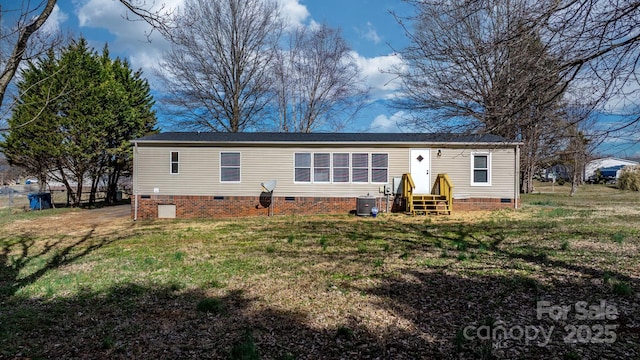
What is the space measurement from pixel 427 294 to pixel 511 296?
1.00 m

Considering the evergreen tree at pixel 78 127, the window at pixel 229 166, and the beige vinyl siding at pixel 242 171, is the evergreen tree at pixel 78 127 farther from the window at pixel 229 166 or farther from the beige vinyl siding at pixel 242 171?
the window at pixel 229 166

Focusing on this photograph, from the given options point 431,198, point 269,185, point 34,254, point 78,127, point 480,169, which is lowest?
point 34,254

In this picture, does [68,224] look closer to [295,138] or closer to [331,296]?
[295,138]

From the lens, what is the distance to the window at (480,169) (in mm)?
13359

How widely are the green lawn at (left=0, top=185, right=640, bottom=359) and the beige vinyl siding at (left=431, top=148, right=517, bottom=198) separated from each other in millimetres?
4580

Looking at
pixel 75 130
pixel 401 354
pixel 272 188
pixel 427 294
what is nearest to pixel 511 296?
pixel 427 294

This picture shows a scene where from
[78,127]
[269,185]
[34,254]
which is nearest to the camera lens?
[34,254]

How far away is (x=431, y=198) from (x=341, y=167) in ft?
11.9

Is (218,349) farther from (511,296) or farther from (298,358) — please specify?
(511,296)

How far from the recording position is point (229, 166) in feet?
45.1

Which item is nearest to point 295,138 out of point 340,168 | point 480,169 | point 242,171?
point 340,168

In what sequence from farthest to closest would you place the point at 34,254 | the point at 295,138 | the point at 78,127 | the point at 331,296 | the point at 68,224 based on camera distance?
the point at 78,127 < the point at 295,138 < the point at 68,224 < the point at 34,254 < the point at 331,296

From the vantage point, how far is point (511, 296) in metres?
4.30

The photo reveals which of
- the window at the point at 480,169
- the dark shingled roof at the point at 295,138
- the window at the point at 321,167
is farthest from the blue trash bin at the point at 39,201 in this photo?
the window at the point at 480,169
